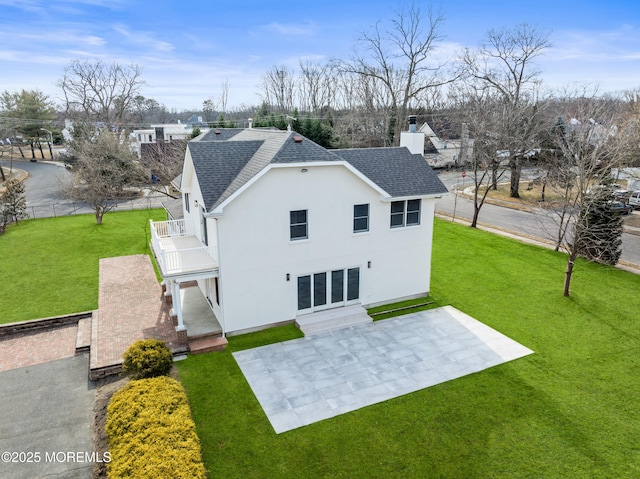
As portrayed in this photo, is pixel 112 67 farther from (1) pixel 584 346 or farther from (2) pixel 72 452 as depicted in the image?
(1) pixel 584 346

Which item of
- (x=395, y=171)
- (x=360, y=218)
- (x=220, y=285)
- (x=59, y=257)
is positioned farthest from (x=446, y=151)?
(x=220, y=285)

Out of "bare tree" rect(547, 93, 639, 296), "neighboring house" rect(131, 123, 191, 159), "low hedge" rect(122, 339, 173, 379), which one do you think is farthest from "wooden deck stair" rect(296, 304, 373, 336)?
"neighboring house" rect(131, 123, 191, 159)

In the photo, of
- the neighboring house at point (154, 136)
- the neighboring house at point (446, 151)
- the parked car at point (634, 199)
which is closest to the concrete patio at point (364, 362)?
the neighboring house at point (446, 151)

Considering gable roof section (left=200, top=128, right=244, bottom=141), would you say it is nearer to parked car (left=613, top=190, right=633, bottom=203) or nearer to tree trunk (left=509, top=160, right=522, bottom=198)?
tree trunk (left=509, top=160, right=522, bottom=198)

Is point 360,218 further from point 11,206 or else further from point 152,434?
point 11,206

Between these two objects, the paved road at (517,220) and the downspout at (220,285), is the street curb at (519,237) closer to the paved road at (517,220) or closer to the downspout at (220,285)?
the paved road at (517,220)
